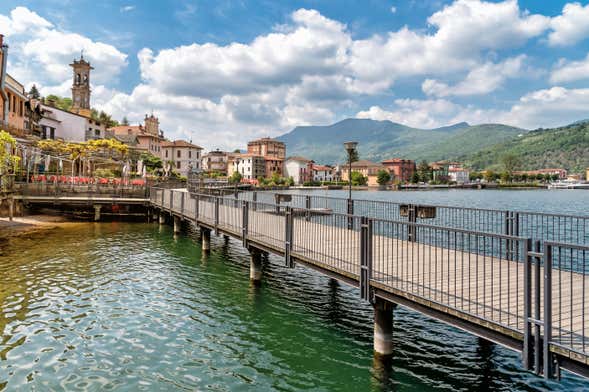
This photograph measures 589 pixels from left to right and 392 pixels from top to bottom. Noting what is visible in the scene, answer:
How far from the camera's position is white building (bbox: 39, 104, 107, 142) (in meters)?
65.4

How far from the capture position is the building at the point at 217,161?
6850 inches

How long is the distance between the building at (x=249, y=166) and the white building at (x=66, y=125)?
3339 inches

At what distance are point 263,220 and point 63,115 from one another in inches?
2801

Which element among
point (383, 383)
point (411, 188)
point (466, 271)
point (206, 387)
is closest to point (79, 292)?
point (206, 387)

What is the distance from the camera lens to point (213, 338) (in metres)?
9.75

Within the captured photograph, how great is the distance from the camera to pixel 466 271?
8.88m

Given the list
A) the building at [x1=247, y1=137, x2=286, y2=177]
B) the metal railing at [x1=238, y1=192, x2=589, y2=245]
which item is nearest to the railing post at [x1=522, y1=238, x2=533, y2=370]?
the metal railing at [x1=238, y1=192, x2=589, y2=245]

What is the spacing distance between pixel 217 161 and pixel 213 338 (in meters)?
172

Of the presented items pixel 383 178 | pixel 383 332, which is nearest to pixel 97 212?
pixel 383 332

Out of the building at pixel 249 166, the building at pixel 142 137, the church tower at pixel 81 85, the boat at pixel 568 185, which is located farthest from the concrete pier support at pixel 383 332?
the boat at pixel 568 185

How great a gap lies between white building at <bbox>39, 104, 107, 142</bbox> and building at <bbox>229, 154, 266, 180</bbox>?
84.8 m

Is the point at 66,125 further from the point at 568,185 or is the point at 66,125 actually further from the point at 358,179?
the point at 568,185

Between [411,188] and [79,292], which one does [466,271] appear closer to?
[79,292]

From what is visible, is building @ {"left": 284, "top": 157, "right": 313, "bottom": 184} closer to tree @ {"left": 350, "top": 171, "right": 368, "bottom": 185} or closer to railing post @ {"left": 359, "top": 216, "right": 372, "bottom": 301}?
tree @ {"left": 350, "top": 171, "right": 368, "bottom": 185}
